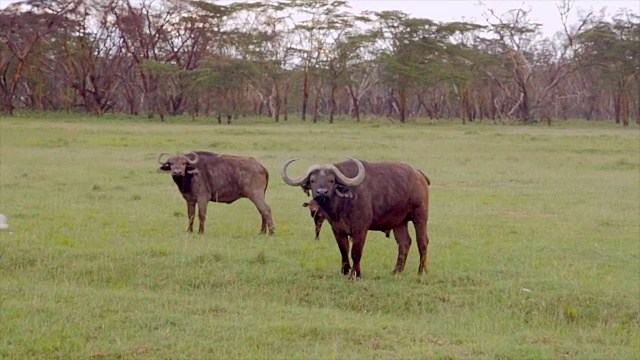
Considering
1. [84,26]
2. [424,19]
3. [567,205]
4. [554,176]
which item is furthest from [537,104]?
[567,205]

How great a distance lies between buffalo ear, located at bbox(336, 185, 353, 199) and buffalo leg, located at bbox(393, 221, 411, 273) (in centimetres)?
108

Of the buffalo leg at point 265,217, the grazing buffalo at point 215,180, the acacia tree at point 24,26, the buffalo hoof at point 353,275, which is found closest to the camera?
the buffalo hoof at point 353,275

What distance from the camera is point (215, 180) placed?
1188 centimetres

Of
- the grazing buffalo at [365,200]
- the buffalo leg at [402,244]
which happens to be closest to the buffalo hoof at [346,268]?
the grazing buffalo at [365,200]

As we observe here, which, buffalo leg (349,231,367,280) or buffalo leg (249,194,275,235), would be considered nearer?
buffalo leg (349,231,367,280)

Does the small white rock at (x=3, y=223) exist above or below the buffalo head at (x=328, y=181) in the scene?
below

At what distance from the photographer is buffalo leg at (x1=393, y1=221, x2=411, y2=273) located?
9.34 m

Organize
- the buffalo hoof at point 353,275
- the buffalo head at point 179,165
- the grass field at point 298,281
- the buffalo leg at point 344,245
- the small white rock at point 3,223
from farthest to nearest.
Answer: the buffalo head at point 179,165
the small white rock at point 3,223
the buffalo leg at point 344,245
the buffalo hoof at point 353,275
the grass field at point 298,281

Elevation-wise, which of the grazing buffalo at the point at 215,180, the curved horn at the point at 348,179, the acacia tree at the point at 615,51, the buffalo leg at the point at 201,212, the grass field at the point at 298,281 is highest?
the acacia tree at the point at 615,51

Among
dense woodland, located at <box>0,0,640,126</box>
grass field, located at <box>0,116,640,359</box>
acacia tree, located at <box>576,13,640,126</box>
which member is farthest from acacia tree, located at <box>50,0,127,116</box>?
grass field, located at <box>0,116,640,359</box>

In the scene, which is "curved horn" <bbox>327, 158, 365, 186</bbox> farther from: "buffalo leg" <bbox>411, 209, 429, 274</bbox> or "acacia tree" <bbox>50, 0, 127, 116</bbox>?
"acacia tree" <bbox>50, 0, 127, 116</bbox>

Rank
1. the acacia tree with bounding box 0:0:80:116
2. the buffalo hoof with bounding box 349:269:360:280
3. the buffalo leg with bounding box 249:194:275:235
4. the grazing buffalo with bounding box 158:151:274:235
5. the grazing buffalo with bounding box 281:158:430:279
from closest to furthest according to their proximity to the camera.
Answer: the grazing buffalo with bounding box 281:158:430:279, the buffalo hoof with bounding box 349:269:360:280, the grazing buffalo with bounding box 158:151:274:235, the buffalo leg with bounding box 249:194:275:235, the acacia tree with bounding box 0:0:80:116

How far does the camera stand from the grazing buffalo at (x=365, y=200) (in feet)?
28.6

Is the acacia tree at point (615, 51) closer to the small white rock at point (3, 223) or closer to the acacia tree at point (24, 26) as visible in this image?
the acacia tree at point (24, 26)
